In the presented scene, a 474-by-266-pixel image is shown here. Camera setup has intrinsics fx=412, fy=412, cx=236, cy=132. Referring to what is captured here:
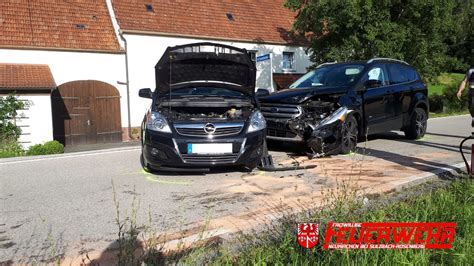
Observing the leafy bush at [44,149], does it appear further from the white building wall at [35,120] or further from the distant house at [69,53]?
the distant house at [69,53]

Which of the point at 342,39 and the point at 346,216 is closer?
the point at 346,216

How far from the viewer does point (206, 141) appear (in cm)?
596

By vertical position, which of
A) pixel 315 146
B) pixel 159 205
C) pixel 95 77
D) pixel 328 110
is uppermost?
pixel 95 77

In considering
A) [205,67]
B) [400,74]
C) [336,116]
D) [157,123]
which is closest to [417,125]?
[400,74]

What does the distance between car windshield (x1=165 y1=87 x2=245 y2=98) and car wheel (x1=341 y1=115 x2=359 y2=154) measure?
6.74 ft

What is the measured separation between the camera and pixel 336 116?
7.37 metres

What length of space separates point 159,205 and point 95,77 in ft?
52.0

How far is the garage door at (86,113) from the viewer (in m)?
18.5

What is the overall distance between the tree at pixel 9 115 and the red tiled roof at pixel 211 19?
6.04 m

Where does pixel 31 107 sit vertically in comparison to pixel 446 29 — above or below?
below

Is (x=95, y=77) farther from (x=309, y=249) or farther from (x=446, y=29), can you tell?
(x=309, y=249)

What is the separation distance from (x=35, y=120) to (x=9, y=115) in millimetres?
1016

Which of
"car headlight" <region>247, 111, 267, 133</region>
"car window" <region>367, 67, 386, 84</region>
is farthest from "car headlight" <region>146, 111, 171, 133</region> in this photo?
"car window" <region>367, 67, 386, 84</region>

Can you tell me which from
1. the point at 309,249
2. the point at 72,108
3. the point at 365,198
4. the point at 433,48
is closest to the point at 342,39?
the point at 433,48
